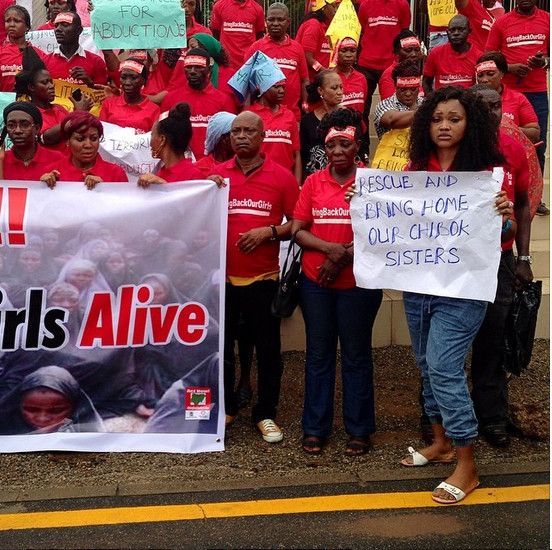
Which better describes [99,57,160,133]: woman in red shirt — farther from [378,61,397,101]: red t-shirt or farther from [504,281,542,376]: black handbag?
[504,281,542,376]: black handbag

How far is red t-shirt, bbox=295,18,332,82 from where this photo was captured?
9703 mm

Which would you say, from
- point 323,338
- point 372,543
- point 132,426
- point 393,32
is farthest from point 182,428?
point 393,32

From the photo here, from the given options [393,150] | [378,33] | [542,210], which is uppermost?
[378,33]

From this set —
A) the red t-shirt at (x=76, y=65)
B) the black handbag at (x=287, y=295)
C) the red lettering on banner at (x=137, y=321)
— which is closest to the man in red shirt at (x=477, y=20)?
the red t-shirt at (x=76, y=65)

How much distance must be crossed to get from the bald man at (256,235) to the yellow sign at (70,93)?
2794 millimetres

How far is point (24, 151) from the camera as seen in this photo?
5.61 metres

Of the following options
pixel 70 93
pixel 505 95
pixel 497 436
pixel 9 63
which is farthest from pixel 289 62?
pixel 497 436

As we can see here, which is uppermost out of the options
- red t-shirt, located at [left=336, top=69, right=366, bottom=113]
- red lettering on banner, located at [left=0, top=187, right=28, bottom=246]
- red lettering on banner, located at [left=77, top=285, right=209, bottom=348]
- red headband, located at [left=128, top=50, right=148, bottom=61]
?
red headband, located at [left=128, top=50, right=148, bottom=61]

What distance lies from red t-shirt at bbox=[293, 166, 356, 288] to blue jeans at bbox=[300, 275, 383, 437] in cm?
10

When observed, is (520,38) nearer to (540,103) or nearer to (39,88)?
(540,103)

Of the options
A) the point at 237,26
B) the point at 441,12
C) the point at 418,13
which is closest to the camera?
the point at 237,26

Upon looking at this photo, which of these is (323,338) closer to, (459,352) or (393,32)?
(459,352)

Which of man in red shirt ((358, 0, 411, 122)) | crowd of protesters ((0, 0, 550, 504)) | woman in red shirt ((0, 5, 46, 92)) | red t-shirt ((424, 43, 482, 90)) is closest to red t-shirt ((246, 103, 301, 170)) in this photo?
crowd of protesters ((0, 0, 550, 504))

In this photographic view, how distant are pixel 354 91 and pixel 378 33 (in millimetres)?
1846
